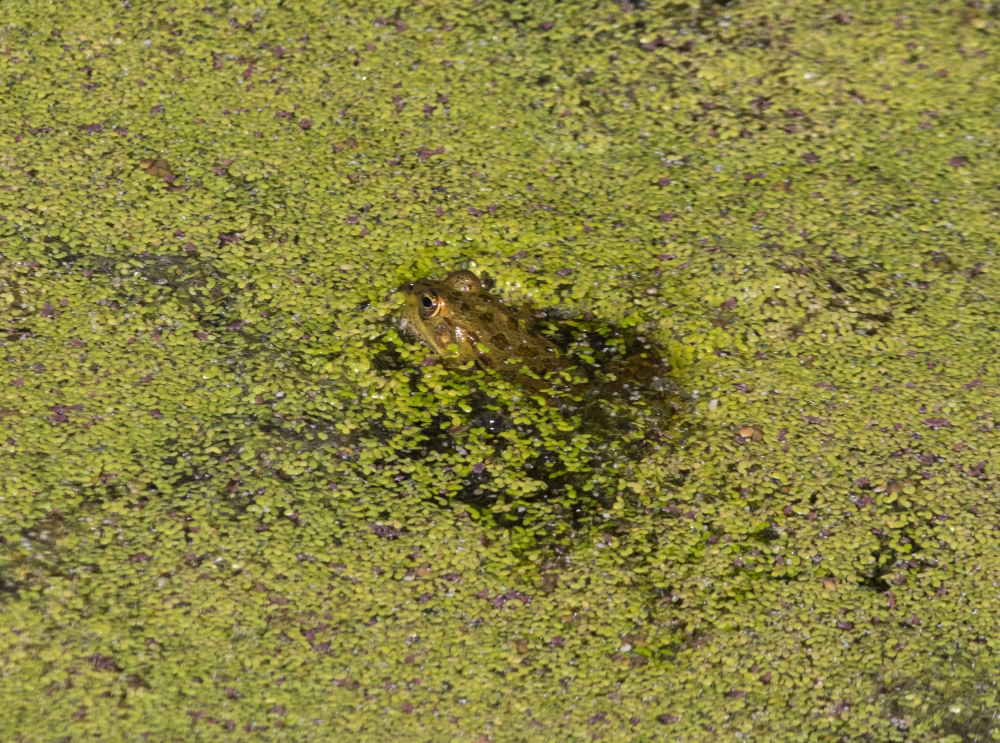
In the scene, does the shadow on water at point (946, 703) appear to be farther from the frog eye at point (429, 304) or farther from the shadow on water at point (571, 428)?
the frog eye at point (429, 304)

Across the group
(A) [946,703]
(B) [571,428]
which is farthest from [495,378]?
(A) [946,703]

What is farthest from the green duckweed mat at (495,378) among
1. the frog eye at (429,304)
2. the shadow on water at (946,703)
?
the frog eye at (429,304)

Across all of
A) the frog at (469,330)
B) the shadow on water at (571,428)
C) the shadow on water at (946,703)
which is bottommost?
the shadow on water at (946,703)

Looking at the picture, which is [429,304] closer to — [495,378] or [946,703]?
[495,378]

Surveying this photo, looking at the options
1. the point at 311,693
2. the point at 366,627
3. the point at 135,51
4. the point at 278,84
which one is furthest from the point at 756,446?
the point at 135,51

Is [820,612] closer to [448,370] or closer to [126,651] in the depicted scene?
[448,370]

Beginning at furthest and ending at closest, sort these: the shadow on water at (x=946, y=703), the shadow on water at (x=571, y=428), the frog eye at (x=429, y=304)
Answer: the frog eye at (x=429, y=304) < the shadow on water at (x=571, y=428) < the shadow on water at (x=946, y=703)

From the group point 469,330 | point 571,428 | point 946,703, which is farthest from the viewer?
point 469,330
